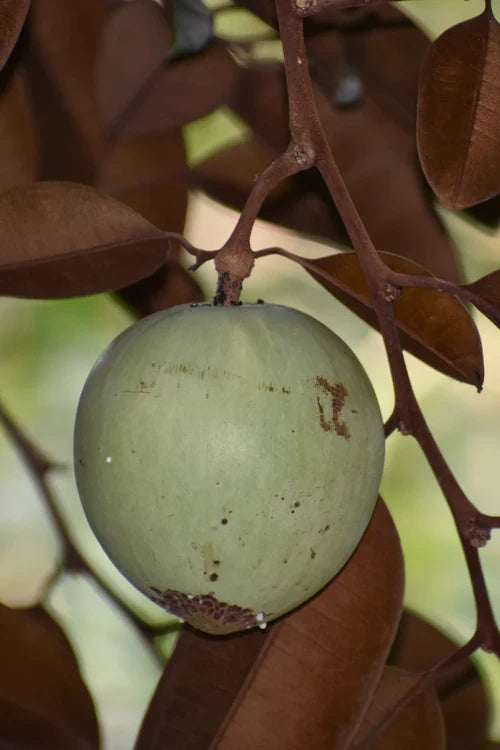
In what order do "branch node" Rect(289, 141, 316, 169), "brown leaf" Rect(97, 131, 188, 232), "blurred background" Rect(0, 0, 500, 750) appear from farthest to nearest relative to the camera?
"blurred background" Rect(0, 0, 500, 750)
"brown leaf" Rect(97, 131, 188, 232)
"branch node" Rect(289, 141, 316, 169)

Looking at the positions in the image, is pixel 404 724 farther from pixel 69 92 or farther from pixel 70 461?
pixel 69 92

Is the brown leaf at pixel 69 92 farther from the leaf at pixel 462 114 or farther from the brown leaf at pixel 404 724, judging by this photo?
the brown leaf at pixel 404 724

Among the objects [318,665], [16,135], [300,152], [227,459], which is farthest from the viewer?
[16,135]

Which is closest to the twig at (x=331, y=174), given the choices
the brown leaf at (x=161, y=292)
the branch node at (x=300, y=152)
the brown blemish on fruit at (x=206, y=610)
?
the branch node at (x=300, y=152)

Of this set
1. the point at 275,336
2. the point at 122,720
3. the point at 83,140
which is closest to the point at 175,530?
the point at 275,336

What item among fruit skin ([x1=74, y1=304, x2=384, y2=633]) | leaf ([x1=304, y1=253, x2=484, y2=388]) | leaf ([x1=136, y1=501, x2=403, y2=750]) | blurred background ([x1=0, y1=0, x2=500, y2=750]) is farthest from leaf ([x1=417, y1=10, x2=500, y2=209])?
blurred background ([x1=0, y1=0, x2=500, y2=750])

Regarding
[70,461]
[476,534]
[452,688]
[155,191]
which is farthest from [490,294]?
[70,461]

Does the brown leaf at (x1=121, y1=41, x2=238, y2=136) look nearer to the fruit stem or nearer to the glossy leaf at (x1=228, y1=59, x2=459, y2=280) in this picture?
the glossy leaf at (x1=228, y1=59, x2=459, y2=280)
